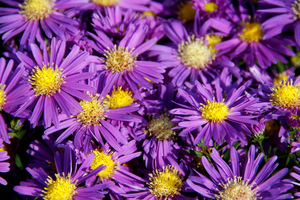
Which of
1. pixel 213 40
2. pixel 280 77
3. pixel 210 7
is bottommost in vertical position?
pixel 280 77

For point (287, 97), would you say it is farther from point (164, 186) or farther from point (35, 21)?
point (35, 21)

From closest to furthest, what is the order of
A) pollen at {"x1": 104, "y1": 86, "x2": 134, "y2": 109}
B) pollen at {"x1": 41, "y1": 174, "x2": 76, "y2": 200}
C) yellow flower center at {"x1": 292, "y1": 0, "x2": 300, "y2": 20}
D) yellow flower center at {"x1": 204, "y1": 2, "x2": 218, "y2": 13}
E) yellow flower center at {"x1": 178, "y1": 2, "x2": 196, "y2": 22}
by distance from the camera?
1. pollen at {"x1": 41, "y1": 174, "x2": 76, "y2": 200}
2. pollen at {"x1": 104, "y1": 86, "x2": 134, "y2": 109}
3. yellow flower center at {"x1": 292, "y1": 0, "x2": 300, "y2": 20}
4. yellow flower center at {"x1": 204, "y1": 2, "x2": 218, "y2": 13}
5. yellow flower center at {"x1": 178, "y1": 2, "x2": 196, "y2": 22}

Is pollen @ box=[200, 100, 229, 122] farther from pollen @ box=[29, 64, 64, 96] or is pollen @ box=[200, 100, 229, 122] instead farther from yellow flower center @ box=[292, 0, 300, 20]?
yellow flower center @ box=[292, 0, 300, 20]

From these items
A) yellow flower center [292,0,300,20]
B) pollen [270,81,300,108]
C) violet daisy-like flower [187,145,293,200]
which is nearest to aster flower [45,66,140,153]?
violet daisy-like flower [187,145,293,200]

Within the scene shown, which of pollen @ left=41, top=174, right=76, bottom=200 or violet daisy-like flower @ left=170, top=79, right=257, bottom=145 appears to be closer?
pollen @ left=41, top=174, right=76, bottom=200

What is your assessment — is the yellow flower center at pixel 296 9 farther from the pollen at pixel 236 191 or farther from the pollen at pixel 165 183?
the pollen at pixel 165 183

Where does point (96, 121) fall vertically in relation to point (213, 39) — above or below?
below

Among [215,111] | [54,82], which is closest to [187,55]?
[215,111]
